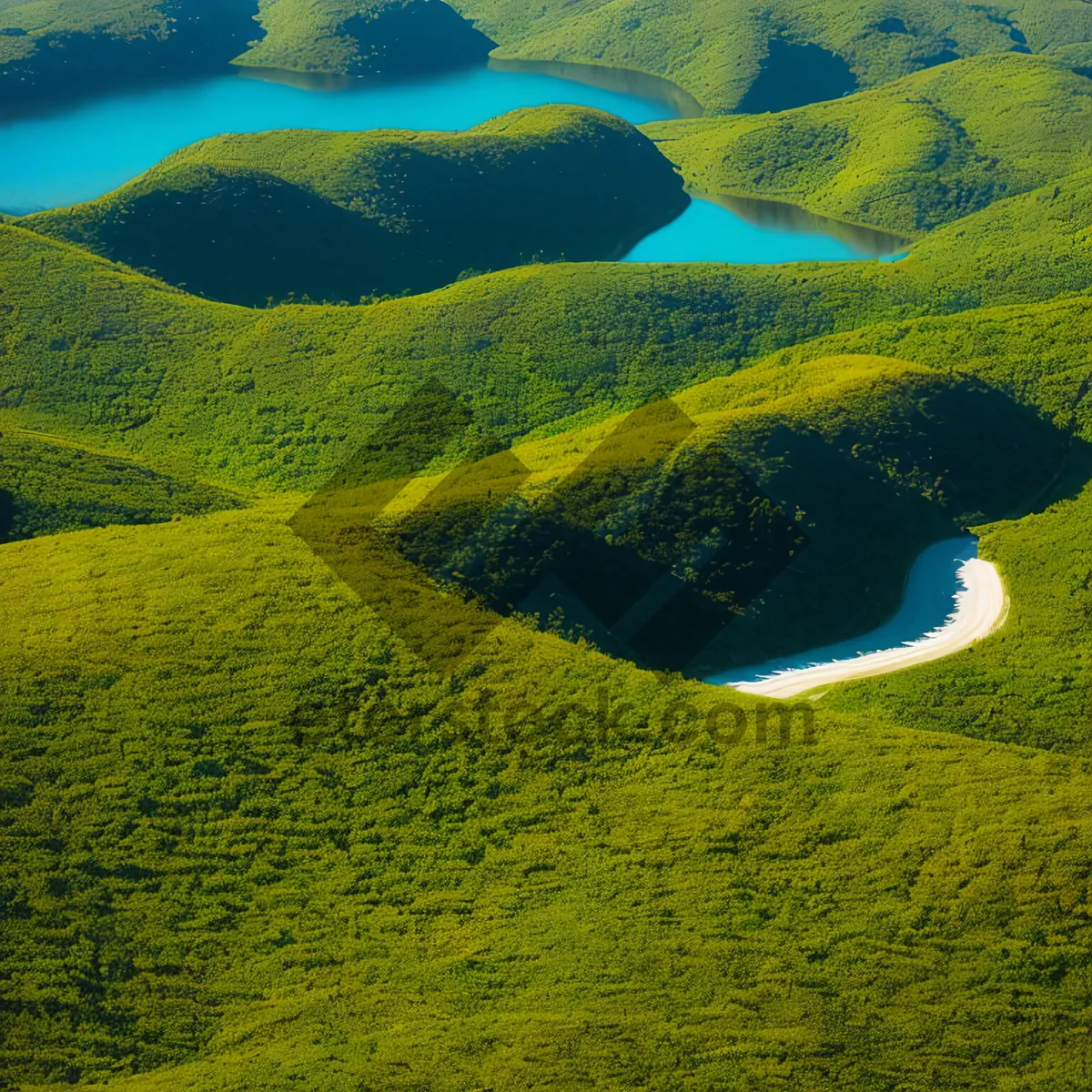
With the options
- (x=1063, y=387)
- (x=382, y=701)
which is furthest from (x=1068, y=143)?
(x=382, y=701)

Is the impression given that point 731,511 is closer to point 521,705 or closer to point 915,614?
point 915,614

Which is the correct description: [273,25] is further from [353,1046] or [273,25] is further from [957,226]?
[353,1046]

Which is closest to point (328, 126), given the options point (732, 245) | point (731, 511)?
point (732, 245)

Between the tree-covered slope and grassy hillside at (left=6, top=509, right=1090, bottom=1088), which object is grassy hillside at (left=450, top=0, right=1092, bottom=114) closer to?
the tree-covered slope

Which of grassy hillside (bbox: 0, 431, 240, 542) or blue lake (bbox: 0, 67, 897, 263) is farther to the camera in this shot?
blue lake (bbox: 0, 67, 897, 263)

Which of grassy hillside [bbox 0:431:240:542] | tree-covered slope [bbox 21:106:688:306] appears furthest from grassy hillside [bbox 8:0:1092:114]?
grassy hillside [bbox 0:431:240:542]

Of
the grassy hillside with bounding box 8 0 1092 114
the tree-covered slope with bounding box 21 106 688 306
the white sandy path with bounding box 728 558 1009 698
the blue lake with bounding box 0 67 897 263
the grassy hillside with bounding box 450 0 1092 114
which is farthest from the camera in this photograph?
the grassy hillside with bounding box 450 0 1092 114

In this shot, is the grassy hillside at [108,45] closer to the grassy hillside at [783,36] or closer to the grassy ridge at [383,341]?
the grassy hillside at [783,36]
